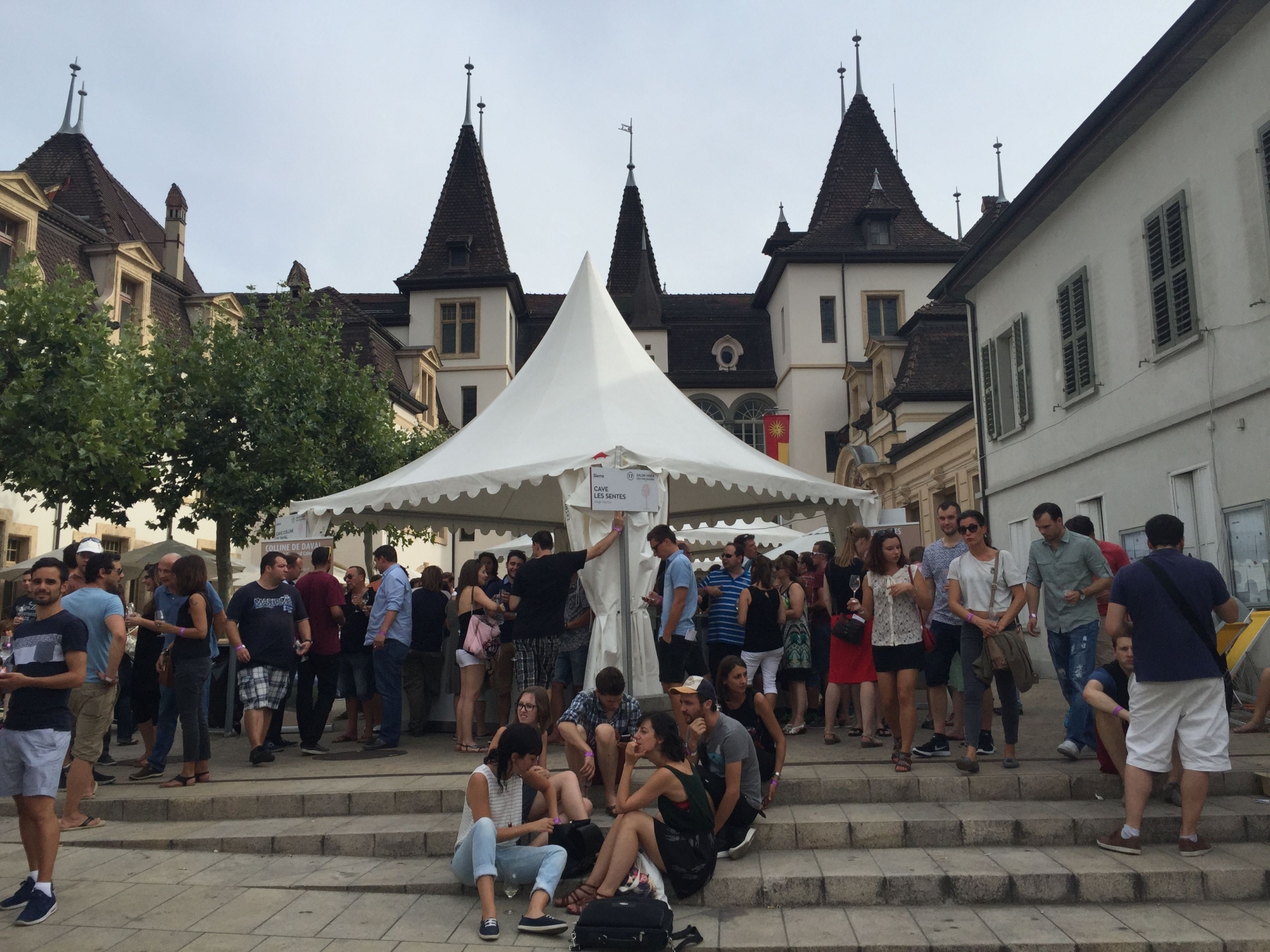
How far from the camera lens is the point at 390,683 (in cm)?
925

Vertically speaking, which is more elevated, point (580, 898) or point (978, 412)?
point (978, 412)

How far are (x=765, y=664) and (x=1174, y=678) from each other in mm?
3583

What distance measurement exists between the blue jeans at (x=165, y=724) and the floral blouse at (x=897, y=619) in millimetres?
4956

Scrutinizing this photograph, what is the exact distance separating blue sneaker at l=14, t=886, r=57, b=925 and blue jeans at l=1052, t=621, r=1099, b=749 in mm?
5842

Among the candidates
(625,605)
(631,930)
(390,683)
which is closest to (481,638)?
(390,683)

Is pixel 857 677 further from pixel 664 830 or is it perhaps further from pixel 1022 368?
pixel 1022 368

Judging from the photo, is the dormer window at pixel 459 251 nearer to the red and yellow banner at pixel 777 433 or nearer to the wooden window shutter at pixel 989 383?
the red and yellow banner at pixel 777 433

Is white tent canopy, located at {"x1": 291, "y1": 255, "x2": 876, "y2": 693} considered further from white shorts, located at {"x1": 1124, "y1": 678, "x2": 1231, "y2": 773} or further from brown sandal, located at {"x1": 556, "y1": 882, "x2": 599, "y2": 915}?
white shorts, located at {"x1": 1124, "y1": 678, "x2": 1231, "y2": 773}

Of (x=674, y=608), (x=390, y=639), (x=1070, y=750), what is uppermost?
(x=674, y=608)

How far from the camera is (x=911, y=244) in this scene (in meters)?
42.5

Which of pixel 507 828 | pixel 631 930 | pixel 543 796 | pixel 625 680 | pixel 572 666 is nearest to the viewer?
pixel 631 930

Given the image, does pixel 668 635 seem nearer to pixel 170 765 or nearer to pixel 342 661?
pixel 342 661

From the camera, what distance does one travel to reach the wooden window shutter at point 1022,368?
54.0 ft

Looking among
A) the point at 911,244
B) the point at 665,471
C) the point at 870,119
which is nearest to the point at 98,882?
the point at 665,471
